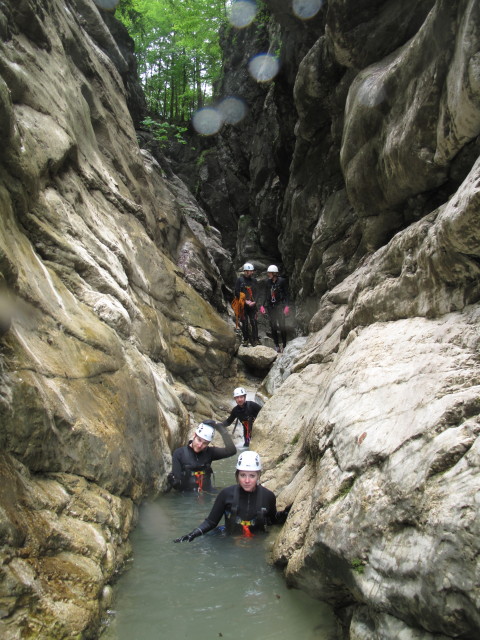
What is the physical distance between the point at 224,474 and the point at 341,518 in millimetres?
7110

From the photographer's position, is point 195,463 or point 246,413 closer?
point 195,463

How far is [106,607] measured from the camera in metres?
4.52

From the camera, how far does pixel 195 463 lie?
8.98 metres

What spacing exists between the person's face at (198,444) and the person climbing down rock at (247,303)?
33.8 feet

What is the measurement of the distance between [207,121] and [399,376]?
33.5 m

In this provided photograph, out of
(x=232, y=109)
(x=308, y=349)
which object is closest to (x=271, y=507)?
(x=308, y=349)

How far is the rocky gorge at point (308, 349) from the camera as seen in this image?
3.67 m

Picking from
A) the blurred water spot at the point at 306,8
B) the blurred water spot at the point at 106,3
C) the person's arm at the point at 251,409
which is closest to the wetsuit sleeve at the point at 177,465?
the person's arm at the point at 251,409

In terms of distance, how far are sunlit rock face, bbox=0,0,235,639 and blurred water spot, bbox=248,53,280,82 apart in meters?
7.31

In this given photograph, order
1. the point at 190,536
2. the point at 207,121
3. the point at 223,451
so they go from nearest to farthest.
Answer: the point at 190,536 → the point at 223,451 → the point at 207,121

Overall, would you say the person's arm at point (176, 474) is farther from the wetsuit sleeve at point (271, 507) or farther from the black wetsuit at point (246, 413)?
the black wetsuit at point (246, 413)

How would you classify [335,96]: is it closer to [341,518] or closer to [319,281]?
[319,281]

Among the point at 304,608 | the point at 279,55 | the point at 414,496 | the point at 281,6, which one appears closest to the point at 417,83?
the point at 414,496

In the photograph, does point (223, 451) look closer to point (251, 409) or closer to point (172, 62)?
point (251, 409)
